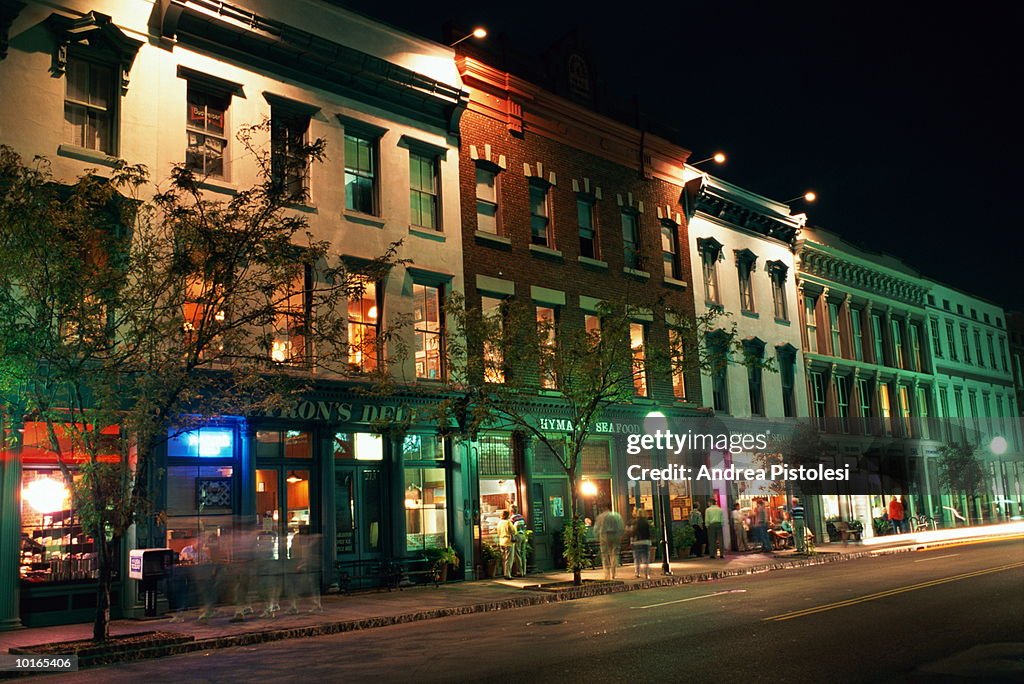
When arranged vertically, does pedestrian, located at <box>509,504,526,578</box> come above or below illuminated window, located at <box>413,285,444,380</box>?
below

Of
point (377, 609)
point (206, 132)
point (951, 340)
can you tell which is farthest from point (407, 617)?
point (951, 340)

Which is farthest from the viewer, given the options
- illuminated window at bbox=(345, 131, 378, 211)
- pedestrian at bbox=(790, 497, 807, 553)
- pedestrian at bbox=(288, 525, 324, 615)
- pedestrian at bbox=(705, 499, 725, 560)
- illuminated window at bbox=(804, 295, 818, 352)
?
illuminated window at bbox=(804, 295, 818, 352)

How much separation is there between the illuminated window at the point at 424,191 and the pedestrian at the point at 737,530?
1510cm

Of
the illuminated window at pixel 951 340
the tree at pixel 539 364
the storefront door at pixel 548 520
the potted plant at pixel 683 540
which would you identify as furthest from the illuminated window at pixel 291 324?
the illuminated window at pixel 951 340

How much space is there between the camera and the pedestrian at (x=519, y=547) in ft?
76.7

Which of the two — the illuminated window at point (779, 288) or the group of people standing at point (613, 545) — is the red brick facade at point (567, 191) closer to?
the illuminated window at point (779, 288)

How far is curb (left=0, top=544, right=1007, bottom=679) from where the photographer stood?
1297 cm

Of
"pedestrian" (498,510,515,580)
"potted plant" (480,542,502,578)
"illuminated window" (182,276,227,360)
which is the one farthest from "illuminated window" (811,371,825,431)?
"illuminated window" (182,276,227,360)

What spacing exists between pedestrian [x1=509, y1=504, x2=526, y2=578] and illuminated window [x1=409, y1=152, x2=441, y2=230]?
308 inches

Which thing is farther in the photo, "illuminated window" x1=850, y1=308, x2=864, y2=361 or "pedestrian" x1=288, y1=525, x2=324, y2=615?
"illuminated window" x1=850, y1=308, x2=864, y2=361

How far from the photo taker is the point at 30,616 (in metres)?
15.8

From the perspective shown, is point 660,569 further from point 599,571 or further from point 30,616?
point 30,616

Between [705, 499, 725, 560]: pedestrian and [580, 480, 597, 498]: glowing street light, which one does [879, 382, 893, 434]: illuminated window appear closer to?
[705, 499, 725, 560]: pedestrian

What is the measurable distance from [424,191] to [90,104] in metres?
8.44
